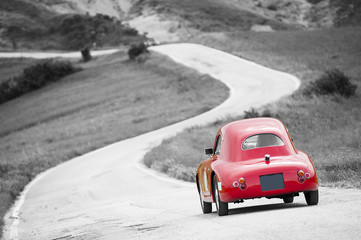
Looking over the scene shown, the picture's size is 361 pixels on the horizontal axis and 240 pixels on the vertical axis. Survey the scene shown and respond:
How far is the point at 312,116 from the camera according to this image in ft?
89.5

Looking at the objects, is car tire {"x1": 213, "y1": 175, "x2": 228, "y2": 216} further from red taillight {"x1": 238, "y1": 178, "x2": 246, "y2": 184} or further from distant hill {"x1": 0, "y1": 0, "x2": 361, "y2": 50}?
distant hill {"x1": 0, "y1": 0, "x2": 361, "y2": 50}

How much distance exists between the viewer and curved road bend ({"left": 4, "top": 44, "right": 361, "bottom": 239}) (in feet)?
24.7

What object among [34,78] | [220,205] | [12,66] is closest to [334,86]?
[220,205]

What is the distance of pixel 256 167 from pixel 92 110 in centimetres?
3998

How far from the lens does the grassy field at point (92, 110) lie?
111 feet

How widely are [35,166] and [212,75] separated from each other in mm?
22848

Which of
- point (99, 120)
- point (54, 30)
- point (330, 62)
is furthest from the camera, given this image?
point (54, 30)

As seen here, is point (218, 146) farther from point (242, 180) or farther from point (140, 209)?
point (140, 209)

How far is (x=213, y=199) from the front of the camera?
10.1m

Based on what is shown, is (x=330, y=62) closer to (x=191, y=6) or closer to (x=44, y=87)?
(x=44, y=87)

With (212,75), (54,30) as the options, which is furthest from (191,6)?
(212,75)

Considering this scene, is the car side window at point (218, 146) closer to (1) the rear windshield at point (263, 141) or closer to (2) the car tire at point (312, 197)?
(1) the rear windshield at point (263, 141)

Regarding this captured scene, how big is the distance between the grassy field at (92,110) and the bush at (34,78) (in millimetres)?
1826

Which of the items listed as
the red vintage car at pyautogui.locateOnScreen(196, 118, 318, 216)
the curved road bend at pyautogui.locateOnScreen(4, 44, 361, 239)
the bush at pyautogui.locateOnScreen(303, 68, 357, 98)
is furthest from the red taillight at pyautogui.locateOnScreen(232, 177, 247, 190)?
the bush at pyautogui.locateOnScreen(303, 68, 357, 98)
